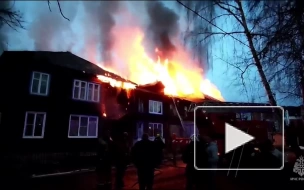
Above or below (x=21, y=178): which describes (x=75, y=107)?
above

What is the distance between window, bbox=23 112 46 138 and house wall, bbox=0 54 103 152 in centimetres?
24

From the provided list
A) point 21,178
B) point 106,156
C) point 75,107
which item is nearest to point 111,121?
point 75,107

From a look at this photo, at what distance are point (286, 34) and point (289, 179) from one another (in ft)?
9.08

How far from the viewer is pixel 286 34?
4633 millimetres

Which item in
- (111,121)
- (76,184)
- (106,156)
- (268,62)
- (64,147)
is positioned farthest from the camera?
(111,121)

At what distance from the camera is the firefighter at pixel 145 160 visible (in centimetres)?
631

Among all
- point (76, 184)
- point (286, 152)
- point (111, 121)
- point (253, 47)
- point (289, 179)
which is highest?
point (253, 47)

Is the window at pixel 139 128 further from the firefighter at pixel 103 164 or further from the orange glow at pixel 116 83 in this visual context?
the firefighter at pixel 103 164

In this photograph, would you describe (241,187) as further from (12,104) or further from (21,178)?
(12,104)

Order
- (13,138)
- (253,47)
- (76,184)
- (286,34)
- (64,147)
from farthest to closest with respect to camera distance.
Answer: (64,147)
(13,138)
(76,184)
(253,47)
(286,34)

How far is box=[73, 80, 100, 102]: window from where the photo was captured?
700 inches

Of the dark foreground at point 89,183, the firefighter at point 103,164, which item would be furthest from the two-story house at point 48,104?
the firefighter at point 103,164

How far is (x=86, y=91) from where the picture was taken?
1842cm

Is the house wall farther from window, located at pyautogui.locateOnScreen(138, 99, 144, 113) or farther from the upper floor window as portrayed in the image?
window, located at pyautogui.locateOnScreen(138, 99, 144, 113)
